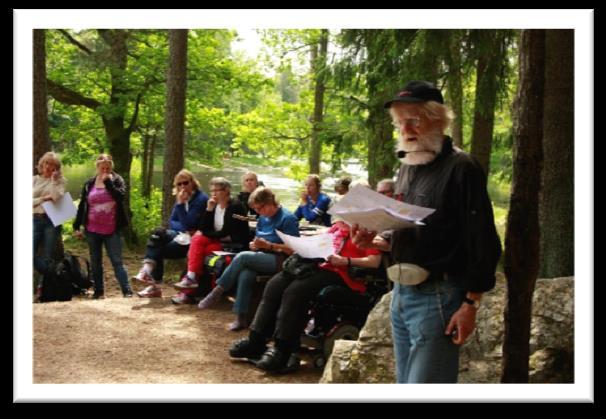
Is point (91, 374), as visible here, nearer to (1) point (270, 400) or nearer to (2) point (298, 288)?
(2) point (298, 288)

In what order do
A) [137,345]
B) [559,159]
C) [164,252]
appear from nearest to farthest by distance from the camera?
[559,159]
[137,345]
[164,252]

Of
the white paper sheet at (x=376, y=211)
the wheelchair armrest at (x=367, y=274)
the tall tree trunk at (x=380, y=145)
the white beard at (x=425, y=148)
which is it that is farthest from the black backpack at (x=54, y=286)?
the white beard at (x=425, y=148)

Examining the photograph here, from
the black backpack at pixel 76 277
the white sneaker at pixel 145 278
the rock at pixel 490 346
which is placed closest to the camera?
the rock at pixel 490 346

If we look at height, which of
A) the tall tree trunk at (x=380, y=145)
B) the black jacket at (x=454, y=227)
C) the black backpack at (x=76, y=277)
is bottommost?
the black backpack at (x=76, y=277)

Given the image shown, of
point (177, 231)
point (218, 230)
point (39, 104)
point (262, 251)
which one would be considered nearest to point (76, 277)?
point (177, 231)

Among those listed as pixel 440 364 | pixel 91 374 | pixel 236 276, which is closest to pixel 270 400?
pixel 440 364

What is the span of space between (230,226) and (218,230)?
0.14 m

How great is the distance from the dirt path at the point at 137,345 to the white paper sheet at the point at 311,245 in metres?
0.95

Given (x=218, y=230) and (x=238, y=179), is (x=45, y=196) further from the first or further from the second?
(x=238, y=179)

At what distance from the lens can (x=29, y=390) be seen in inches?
140

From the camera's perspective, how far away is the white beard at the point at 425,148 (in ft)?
8.77

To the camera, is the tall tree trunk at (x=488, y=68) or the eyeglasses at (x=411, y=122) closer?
the eyeglasses at (x=411, y=122)

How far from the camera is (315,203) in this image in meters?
8.76

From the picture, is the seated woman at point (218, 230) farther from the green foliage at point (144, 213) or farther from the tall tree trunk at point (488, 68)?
the green foliage at point (144, 213)
